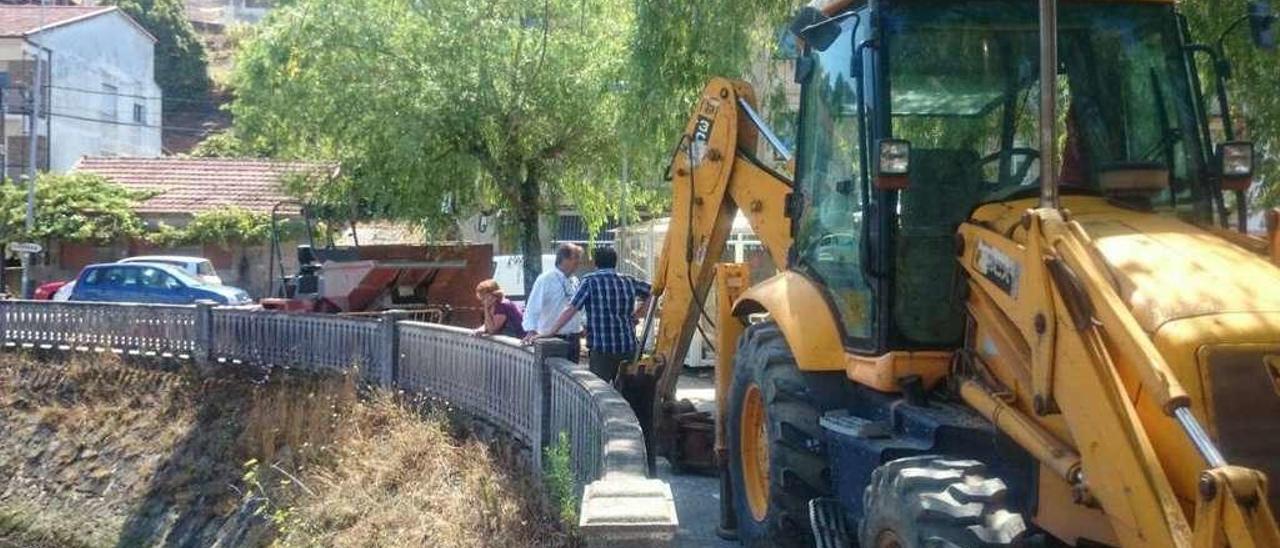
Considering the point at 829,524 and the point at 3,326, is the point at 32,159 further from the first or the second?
the point at 829,524

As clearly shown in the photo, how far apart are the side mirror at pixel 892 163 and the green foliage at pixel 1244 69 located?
190 inches

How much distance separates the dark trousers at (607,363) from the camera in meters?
11.1

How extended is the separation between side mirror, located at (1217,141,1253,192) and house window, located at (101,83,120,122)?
1770 inches

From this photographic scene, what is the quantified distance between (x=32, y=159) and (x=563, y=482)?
2986 cm

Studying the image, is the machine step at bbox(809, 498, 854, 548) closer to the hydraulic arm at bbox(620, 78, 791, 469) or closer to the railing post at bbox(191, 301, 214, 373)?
the hydraulic arm at bbox(620, 78, 791, 469)

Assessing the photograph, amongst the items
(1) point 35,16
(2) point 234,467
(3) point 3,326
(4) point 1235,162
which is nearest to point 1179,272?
(4) point 1235,162

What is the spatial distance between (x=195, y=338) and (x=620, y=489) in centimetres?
1449

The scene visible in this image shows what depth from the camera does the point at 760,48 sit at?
13555 mm

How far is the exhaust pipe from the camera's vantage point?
208 inches

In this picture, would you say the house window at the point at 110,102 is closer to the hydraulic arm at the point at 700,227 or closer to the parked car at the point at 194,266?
the parked car at the point at 194,266

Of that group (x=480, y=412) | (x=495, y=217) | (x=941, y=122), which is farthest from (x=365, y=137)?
(x=941, y=122)

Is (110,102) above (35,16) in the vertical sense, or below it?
below

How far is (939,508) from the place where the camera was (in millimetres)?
5191

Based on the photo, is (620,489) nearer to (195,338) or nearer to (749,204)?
(749,204)
